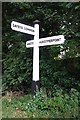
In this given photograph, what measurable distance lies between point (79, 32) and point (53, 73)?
1492 mm

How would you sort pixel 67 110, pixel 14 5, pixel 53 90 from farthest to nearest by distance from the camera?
pixel 14 5, pixel 53 90, pixel 67 110

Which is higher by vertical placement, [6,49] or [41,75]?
[6,49]

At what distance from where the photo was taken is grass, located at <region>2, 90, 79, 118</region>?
5.24 m

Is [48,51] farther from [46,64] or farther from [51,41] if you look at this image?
[51,41]

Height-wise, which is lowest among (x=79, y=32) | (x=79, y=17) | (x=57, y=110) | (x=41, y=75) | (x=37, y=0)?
(x=57, y=110)

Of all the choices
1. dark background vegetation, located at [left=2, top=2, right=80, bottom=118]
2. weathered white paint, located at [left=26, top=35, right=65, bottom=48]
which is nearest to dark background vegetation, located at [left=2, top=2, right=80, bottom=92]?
dark background vegetation, located at [left=2, top=2, right=80, bottom=118]

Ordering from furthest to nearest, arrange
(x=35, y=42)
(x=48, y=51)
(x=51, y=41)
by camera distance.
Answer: (x=48, y=51), (x=35, y=42), (x=51, y=41)

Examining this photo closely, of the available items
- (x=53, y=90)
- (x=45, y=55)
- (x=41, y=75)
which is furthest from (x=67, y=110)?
(x=45, y=55)

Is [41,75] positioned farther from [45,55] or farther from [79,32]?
[79,32]

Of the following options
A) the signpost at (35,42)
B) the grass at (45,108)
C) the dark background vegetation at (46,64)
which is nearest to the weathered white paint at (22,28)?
the signpost at (35,42)

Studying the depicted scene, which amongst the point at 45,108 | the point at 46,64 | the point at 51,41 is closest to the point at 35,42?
the point at 51,41

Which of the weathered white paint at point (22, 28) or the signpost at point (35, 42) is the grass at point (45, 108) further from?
the weathered white paint at point (22, 28)

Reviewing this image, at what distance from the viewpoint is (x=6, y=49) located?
377 inches

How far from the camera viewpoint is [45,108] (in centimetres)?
562
